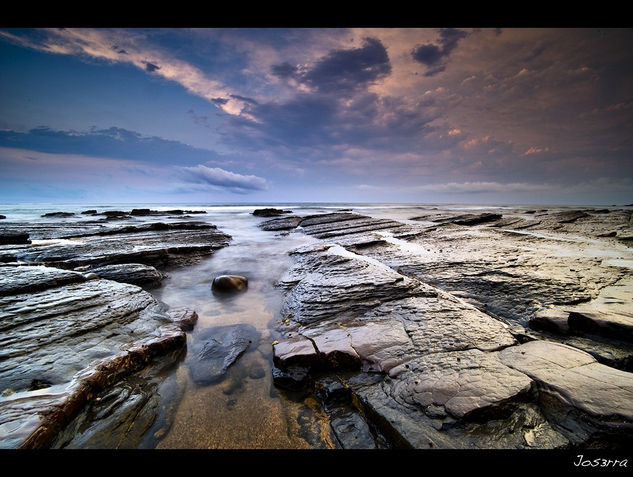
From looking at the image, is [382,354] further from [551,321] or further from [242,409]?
[551,321]

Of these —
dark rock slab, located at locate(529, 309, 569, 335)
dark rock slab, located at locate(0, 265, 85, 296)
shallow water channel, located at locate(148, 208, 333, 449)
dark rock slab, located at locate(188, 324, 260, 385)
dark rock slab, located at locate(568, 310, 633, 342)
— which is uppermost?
dark rock slab, located at locate(568, 310, 633, 342)

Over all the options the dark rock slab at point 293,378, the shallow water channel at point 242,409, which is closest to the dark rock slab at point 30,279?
the shallow water channel at point 242,409

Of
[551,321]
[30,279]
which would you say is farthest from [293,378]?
[30,279]

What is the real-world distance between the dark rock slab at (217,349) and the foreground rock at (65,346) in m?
0.29

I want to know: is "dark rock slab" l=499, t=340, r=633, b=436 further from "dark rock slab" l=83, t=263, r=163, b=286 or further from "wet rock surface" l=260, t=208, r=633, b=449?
"dark rock slab" l=83, t=263, r=163, b=286

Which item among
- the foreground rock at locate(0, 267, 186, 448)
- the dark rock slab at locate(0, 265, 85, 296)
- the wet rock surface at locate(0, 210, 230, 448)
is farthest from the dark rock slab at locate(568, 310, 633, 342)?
the dark rock slab at locate(0, 265, 85, 296)

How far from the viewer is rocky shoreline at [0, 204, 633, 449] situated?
5.52ft

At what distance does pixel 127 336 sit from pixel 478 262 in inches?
258

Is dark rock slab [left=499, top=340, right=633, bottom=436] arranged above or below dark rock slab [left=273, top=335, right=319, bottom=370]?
above

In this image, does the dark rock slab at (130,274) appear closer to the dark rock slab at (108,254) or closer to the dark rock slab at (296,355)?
the dark rock slab at (108,254)

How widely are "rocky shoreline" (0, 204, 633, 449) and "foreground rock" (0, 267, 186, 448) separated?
0.01m

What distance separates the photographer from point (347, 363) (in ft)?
8.30
